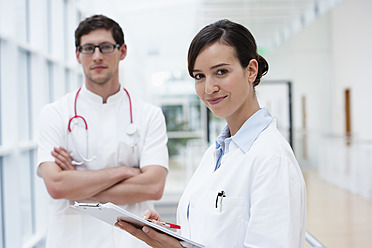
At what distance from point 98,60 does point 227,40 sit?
2.87 feet

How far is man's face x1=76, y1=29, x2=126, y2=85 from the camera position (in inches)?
75.3

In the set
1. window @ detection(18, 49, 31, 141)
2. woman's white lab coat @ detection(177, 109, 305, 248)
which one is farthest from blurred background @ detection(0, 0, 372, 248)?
woman's white lab coat @ detection(177, 109, 305, 248)

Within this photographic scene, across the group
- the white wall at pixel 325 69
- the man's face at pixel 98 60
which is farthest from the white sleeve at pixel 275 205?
the white wall at pixel 325 69

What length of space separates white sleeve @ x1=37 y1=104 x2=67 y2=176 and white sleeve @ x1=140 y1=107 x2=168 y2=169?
39cm

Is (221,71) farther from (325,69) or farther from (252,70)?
(325,69)

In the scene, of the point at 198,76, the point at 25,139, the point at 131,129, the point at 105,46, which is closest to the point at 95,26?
the point at 105,46

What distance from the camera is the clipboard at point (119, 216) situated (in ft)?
3.82

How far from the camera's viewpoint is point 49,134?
6.27 ft

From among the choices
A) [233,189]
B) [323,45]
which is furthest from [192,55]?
[323,45]

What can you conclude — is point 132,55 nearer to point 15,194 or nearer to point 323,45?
point 323,45

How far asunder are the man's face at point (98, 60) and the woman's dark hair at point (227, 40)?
2.53 feet

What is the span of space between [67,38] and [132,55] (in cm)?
383

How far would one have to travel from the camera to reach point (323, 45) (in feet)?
34.7

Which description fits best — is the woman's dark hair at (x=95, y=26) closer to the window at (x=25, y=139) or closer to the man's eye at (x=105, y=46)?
the man's eye at (x=105, y=46)
